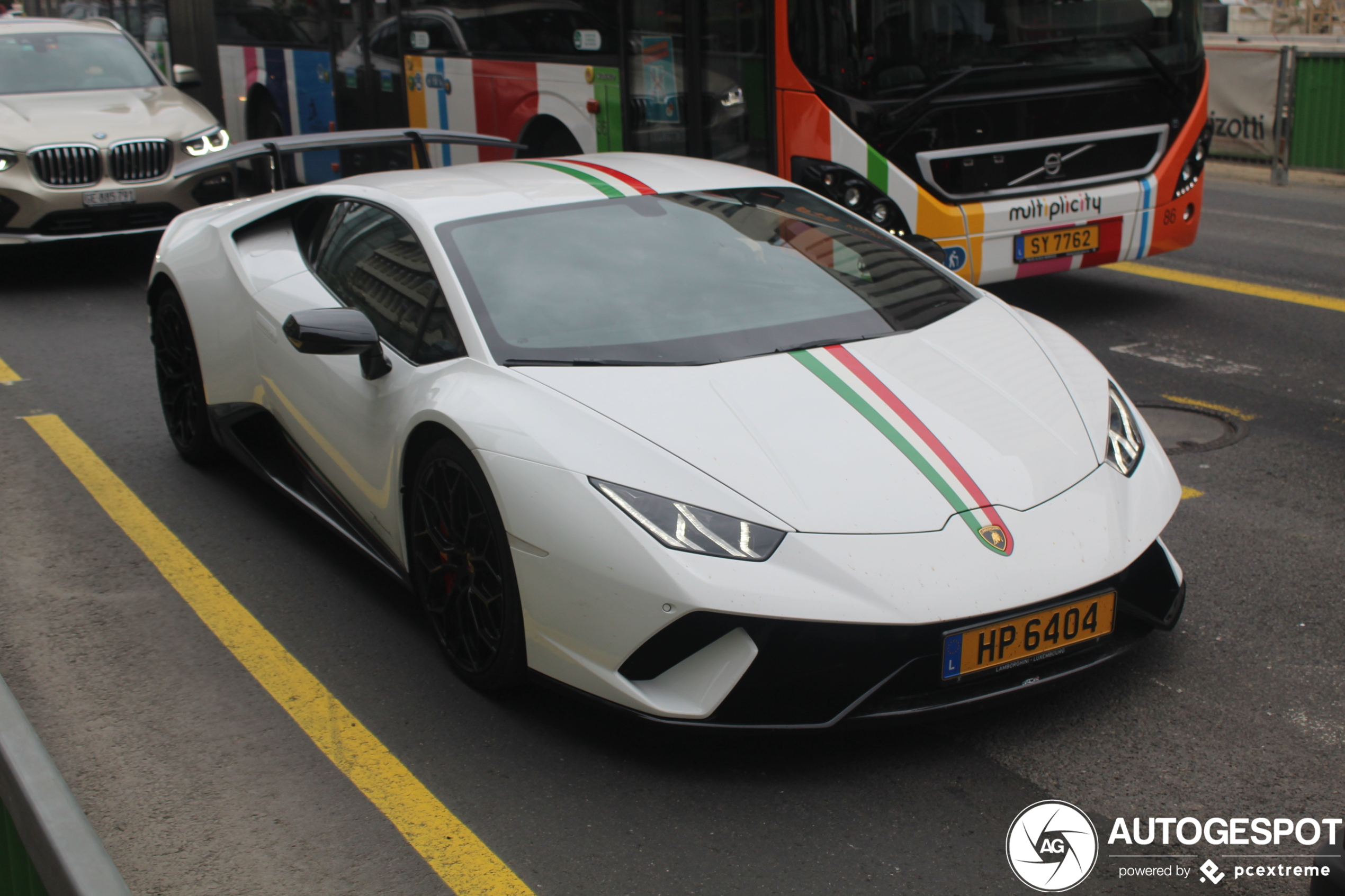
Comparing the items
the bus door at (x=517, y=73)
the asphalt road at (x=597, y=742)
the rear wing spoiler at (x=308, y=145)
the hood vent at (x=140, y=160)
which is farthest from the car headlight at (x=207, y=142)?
the asphalt road at (x=597, y=742)

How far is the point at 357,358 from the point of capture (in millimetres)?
4055

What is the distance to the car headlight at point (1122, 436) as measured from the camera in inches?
136

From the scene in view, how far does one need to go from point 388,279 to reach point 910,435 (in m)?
1.76

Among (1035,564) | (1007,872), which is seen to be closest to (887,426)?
(1035,564)

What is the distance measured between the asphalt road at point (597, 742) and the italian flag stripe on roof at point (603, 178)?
148 cm

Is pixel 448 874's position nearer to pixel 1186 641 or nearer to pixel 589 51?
pixel 1186 641

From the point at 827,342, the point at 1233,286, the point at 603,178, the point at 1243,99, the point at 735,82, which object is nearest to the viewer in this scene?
the point at 827,342

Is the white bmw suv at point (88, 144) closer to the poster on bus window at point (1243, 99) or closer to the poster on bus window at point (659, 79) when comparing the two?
the poster on bus window at point (659, 79)

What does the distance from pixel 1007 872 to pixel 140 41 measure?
15.9m

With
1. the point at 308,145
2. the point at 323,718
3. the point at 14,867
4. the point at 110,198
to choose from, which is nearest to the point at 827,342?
the point at 323,718

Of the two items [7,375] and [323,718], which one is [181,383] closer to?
[7,375]

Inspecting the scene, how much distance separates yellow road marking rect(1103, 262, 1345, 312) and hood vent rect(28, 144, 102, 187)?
22.5 ft

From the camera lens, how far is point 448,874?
2.82m

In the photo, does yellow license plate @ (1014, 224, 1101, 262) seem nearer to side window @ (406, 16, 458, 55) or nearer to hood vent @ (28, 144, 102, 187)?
side window @ (406, 16, 458, 55)
